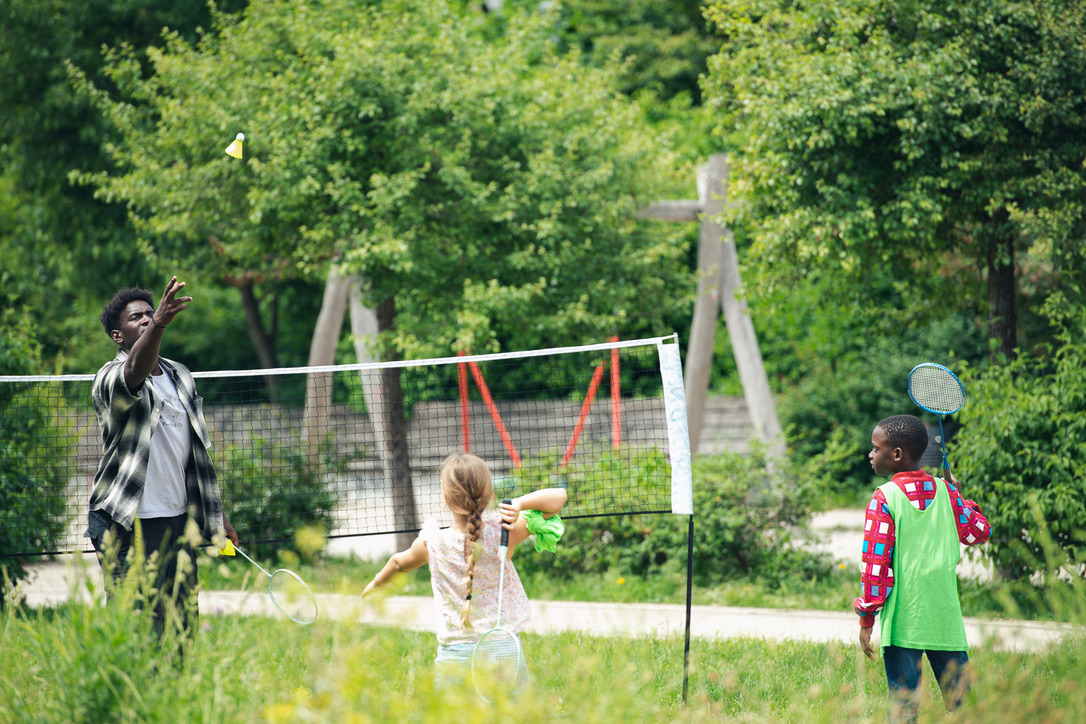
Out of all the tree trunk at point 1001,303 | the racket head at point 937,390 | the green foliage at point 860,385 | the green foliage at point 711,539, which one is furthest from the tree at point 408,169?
the green foliage at point 860,385

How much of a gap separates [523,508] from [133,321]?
2.12 meters

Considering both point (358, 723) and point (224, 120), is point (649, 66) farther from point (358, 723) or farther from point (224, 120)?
point (358, 723)

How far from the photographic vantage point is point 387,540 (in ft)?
35.0

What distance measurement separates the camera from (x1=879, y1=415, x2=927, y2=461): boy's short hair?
154 inches

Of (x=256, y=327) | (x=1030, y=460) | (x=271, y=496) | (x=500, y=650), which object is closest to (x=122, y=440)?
(x=500, y=650)

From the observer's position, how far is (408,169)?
873 cm

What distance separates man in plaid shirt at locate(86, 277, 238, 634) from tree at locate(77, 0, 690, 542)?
3918mm

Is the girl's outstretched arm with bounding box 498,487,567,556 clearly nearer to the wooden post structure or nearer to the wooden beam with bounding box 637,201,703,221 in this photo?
the wooden post structure

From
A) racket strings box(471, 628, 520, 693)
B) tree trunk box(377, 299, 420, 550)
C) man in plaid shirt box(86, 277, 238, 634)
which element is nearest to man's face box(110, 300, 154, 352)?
man in plaid shirt box(86, 277, 238, 634)

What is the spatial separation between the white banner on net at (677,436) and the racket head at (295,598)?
75.8 inches

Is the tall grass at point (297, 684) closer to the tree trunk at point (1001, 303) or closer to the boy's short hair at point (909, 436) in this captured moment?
the boy's short hair at point (909, 436)

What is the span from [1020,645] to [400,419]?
5.77m

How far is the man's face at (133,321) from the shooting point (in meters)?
4.29

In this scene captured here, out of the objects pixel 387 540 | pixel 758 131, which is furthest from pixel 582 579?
pixel 758 131
